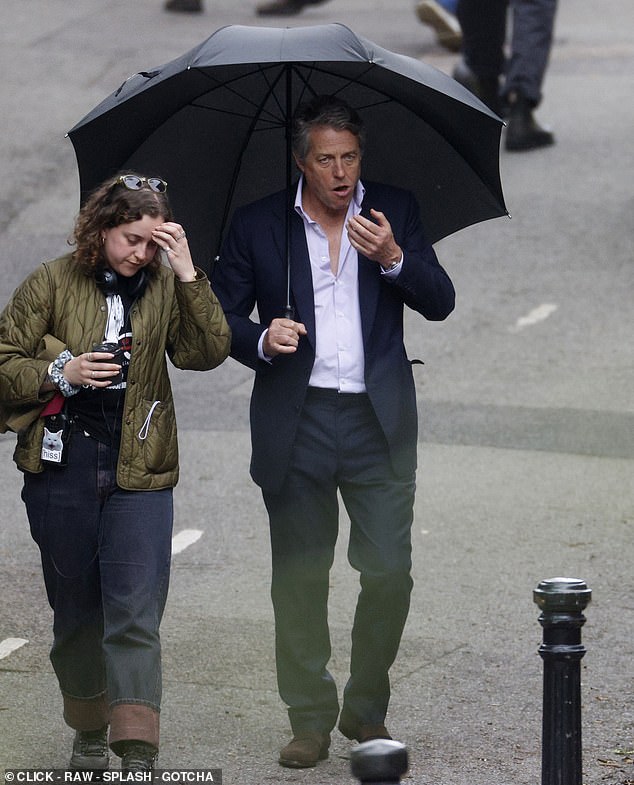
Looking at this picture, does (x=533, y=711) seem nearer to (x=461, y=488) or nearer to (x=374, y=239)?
(x=374, y=239)

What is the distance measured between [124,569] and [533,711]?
1767 mm

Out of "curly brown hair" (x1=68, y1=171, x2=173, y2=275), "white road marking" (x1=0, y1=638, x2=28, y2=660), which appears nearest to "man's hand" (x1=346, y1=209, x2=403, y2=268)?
"curly brown hair" (x1=68, y1=171, x2=173, y2=275)

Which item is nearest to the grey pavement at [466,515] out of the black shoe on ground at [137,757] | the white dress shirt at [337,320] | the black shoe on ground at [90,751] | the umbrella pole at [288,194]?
the black shoe on ground at [90,751]

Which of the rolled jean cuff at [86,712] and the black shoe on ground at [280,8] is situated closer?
the rolled jean cuff at [86,712]

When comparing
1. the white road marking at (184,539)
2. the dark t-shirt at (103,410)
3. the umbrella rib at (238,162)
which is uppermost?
the umbrella rib at (238,162)

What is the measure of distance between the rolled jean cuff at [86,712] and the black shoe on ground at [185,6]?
17112 millimetres

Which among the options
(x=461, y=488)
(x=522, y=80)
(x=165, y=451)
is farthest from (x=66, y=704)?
(x=522, y=80)

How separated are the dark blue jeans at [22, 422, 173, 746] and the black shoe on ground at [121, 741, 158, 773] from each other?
3 centimetres

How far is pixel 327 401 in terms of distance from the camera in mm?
5113

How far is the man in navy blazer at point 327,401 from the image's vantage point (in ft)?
16.7

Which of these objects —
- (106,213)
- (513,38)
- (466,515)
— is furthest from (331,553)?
(513,38)

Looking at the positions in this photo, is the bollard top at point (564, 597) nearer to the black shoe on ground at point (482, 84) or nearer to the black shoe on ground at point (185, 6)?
the black shoe on ground at point (482, 84)

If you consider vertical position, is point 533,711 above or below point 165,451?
below

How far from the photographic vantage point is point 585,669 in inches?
237
